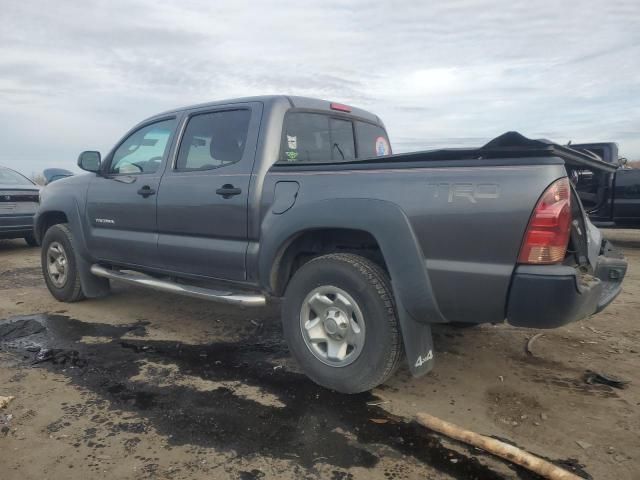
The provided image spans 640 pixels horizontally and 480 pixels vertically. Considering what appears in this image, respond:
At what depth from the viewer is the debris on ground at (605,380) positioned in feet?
10.9

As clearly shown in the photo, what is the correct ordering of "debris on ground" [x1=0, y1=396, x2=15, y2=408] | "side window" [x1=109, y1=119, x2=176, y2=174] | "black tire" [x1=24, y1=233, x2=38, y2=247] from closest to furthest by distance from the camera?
1. "debris on ground" [x1=0, y1=396, x2=15, y2=408]
2. "side window" [x1=109, y1=119, x2=176, y2=174]
3. "black tire" [x1=24, y1=233, x2=38, y2=247]

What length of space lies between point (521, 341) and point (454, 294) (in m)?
1.82

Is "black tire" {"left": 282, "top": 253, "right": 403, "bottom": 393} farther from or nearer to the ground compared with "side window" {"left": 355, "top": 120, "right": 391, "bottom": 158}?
nearer to the ground

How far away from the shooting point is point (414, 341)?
9.71 feet

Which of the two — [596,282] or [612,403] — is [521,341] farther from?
[596,282]

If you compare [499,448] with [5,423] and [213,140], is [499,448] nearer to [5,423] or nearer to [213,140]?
[5,423]

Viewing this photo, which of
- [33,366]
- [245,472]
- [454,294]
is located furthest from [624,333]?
[33,366]

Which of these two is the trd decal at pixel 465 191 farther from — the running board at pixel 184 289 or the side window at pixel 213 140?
the side window at pixel 213 140

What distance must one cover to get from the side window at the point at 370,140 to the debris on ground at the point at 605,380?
98.1 inches

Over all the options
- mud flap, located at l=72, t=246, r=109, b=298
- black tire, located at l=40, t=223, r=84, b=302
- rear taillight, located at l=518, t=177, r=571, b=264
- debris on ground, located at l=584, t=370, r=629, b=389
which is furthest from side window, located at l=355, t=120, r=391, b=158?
black tire, located at l=40, t=223, r=84, b=302

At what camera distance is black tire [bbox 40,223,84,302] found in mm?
5297

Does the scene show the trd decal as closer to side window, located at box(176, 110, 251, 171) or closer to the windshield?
side window, located at box(176, 110, 251, 171)

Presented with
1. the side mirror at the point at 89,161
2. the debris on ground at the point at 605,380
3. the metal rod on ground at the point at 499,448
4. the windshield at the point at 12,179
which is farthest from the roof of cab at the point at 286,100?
the windshield at the point at 12,179

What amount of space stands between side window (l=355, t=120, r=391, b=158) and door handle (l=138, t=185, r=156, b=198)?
1.85 meters
